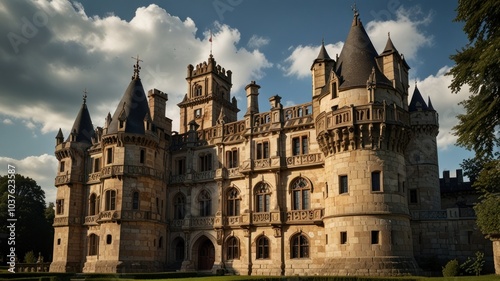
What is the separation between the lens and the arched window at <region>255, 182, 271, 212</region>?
3925 centimetres

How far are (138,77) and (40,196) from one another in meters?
38.9

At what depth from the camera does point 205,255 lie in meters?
43.0

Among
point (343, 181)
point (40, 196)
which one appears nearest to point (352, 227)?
point (343, 181)

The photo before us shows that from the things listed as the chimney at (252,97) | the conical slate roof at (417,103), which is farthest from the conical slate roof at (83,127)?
the conical slate roof at (417,103)

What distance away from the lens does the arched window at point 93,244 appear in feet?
148

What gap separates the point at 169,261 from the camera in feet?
143

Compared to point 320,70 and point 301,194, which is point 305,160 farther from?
point 320,70

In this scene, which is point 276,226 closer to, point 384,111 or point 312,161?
point 312,161

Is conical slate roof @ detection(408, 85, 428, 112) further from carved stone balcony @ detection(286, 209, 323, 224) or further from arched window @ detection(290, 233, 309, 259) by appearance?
arched window @ detection(290, 233, 309, 259)

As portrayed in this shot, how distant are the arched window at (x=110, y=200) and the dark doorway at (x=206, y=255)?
27.4ft

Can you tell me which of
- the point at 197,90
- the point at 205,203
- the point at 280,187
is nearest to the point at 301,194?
the point at 280,187

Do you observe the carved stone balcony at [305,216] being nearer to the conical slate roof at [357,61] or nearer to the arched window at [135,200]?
the conical slate roof at [357,61]

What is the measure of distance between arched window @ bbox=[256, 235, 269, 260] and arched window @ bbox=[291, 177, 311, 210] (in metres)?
3.56

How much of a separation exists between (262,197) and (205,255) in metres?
8.09
